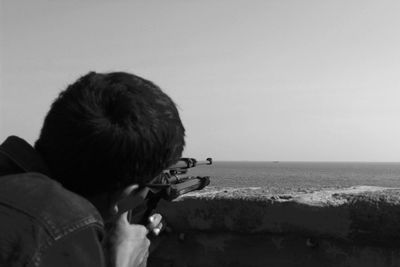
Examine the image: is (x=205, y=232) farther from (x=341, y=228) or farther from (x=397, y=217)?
(x=397, y=217)

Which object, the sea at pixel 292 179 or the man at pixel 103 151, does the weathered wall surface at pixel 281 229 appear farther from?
the man at pixel 103 151

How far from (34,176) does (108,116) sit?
0.25 metres

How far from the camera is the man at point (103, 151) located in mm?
1200

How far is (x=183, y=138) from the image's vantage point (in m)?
1.48

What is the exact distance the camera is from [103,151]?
4.31 ft

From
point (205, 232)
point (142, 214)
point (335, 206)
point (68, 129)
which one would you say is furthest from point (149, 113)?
point (205, 232)

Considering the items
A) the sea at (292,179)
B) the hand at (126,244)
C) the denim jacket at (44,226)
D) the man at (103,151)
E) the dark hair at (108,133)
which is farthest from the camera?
the sea at (292,179)

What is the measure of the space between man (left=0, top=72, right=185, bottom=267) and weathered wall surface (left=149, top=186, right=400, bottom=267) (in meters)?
1.64

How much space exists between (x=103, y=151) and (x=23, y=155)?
0.21 meters

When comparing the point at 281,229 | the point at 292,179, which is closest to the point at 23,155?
the point at 281,229

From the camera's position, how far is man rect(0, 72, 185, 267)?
1200 mm

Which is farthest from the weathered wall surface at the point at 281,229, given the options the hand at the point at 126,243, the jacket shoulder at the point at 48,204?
the jacket shoulder at the point at 48,204

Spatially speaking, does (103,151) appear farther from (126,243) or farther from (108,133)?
(126,243)

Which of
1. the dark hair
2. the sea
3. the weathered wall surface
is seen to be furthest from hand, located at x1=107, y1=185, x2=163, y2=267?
the weathered wall surface
